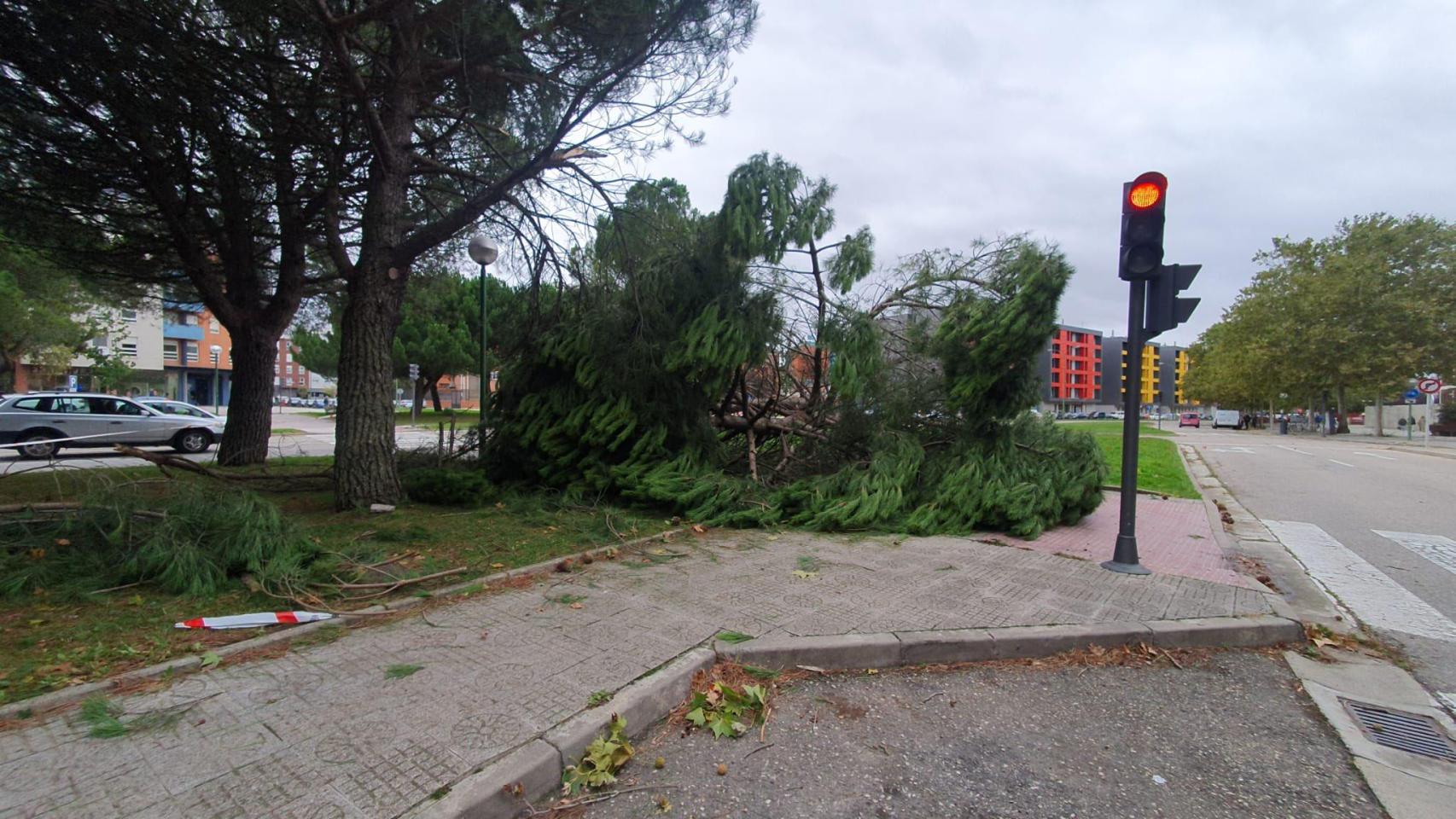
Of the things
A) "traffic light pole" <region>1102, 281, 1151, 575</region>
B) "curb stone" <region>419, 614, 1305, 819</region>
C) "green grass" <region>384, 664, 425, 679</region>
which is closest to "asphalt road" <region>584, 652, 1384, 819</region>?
"curb stone" <region>419, 614, 1305, 819</region>

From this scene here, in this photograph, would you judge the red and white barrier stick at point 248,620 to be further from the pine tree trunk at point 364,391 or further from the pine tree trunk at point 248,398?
the pine tree trunk at point 248,398

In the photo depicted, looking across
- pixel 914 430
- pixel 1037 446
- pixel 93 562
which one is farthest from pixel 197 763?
pixel 1037 446

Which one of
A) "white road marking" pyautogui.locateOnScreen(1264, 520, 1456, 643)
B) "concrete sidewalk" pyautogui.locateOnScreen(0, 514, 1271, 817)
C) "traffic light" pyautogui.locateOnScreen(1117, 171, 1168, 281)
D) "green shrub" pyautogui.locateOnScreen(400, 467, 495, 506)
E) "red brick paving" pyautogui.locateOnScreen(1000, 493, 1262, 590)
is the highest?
"traffic light" pyautogui.locateOnScreen(1117, 171, 1168, 281)

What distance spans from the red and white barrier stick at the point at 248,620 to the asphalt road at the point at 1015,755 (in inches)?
97.3

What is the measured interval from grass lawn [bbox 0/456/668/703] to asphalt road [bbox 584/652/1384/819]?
9.33ft

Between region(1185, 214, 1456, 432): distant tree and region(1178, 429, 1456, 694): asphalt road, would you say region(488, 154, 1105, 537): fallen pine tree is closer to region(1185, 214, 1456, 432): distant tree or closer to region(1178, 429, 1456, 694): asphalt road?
region(1178, 429, 1456, 694): asphalt road

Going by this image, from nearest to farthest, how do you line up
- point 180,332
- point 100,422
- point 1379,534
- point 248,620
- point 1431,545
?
1. point 248,620
2. point 1431,545
3. point 1379,534
4. point 100,422
5. point 180,332

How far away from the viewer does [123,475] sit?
655 centimetres

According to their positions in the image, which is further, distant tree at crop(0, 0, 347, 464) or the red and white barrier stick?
distant tree at crop(0, 0, 347, 464)

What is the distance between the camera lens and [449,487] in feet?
25.7

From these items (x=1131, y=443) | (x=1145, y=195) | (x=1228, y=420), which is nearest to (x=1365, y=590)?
(x=1131, y=443)

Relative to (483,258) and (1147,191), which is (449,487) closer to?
(483,258)

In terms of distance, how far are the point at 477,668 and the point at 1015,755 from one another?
103 inches

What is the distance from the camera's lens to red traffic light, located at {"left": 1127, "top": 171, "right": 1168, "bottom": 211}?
555cm
